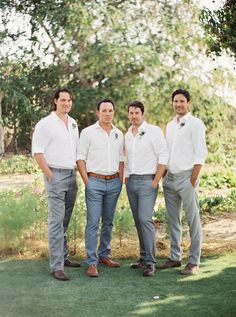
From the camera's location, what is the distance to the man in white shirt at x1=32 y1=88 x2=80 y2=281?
5.39 meters

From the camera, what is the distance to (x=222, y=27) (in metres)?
7.09

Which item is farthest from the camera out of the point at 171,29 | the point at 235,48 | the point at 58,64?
the point at 58,64

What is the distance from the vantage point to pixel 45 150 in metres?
5.45

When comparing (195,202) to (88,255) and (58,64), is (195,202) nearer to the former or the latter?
(88,255)

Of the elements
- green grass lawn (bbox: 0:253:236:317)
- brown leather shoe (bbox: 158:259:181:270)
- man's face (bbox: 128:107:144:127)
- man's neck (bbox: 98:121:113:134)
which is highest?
man's face (bbox: 128:107:144:127)

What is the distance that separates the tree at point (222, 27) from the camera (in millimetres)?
6820

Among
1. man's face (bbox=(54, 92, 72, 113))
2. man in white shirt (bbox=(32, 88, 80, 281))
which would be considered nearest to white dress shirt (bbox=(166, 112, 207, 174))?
man in white shirt (bbox=(32, 88, 80, 281))

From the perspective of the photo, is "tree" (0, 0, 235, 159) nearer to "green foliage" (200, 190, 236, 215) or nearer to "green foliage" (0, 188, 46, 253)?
"green foliage" (200, 190, 236, 215)

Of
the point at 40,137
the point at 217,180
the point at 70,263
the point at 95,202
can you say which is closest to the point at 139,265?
the point at 70,263

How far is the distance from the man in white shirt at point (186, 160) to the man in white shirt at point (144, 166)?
0.40 feet

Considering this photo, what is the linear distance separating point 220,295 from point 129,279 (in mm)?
939

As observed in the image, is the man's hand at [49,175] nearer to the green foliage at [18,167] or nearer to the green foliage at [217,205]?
the green foliage at [217,205]

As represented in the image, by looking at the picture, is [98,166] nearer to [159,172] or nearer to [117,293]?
[159,172]

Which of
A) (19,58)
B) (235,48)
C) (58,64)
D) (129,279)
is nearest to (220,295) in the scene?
(129,279)
